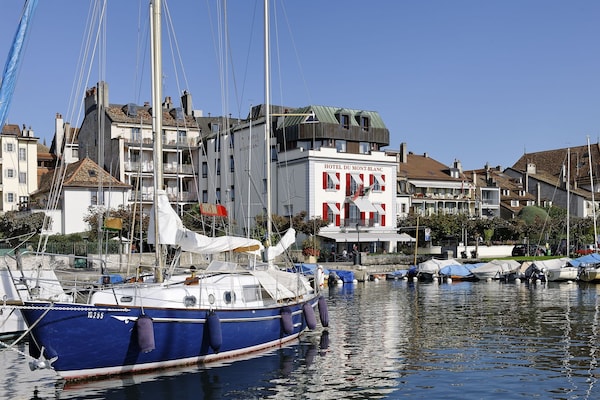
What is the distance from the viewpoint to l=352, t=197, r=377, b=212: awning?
80.3m

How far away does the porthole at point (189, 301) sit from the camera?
76.6 ft

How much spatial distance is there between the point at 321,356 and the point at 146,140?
63.2 meters

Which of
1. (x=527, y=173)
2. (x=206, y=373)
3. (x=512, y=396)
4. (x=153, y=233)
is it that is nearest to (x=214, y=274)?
(x=153, y=233)

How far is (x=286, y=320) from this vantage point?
90.5ft

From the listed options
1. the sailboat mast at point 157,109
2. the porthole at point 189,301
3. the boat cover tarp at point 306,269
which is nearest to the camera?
the porthole at point 189,301

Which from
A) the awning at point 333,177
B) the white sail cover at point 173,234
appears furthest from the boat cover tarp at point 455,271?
the white sail cover at point 173,234

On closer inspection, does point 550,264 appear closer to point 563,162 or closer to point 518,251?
point 518,251

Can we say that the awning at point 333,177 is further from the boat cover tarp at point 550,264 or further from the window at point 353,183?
the boat cover tarp at point 550,264

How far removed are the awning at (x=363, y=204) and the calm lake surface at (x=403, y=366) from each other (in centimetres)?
3907

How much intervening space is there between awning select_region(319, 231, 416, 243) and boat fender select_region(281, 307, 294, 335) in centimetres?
4751

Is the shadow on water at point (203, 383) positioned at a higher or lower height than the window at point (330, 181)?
lower

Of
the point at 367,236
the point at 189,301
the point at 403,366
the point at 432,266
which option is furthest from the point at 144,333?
the point at 367,236

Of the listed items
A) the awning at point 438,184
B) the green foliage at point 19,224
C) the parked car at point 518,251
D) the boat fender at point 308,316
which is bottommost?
the boat fender at point 308,316

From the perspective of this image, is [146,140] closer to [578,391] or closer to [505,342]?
[505,342]
